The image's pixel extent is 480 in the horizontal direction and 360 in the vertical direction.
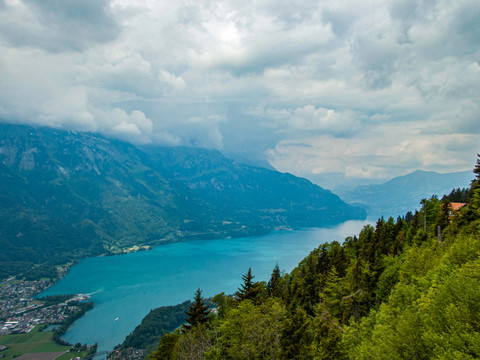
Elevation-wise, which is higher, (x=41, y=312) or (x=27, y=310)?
(x=41, y=312)

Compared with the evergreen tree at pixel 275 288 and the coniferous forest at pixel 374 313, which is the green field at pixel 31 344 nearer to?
the evergreen tree at pixel 275 288

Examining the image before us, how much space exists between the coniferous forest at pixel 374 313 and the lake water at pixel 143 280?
61.9m

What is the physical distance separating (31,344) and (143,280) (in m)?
56.7

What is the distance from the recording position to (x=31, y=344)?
75750 mm

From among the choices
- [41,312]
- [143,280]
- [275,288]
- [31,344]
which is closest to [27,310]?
[41,312]

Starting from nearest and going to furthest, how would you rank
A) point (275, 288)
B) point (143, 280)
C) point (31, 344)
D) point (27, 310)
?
point (275, 288)
point (31, 344)
point (27, 310)
point (143, 280)

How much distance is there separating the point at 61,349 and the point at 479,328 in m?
91.0

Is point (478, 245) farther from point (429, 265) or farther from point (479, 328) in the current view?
point (479, 328)

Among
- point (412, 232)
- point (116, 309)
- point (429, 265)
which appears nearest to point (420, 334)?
point (429, 265)

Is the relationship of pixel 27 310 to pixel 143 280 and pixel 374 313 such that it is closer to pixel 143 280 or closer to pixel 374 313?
pixel 143 280

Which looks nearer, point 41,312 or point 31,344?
point 31,344

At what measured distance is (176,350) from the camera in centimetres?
2497

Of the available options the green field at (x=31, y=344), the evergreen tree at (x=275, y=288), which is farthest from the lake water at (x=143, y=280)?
the evergreen tree at (x=275, y=288)

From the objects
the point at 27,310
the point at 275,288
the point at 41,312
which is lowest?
the point at 27,310
